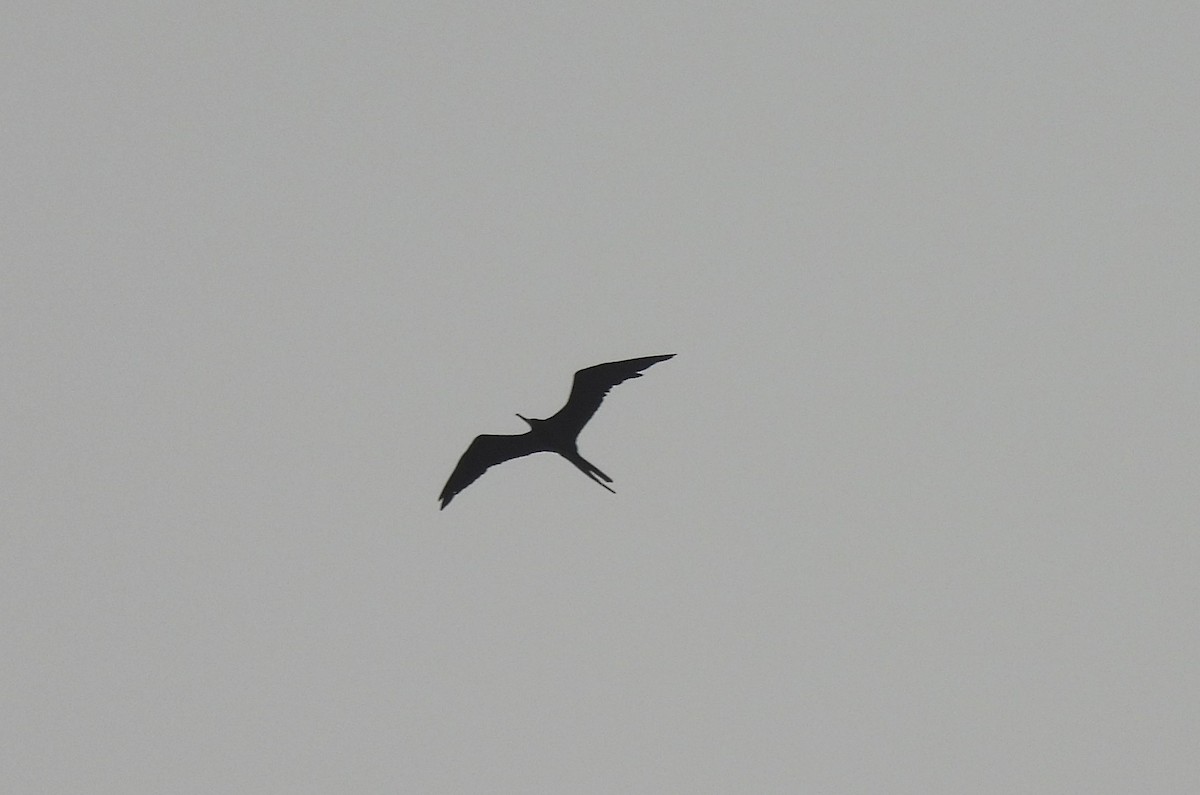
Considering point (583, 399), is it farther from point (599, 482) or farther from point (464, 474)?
point (464, 474)

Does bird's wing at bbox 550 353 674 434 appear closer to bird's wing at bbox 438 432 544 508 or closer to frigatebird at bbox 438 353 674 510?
frigatebird at bbox 438 353 674 510

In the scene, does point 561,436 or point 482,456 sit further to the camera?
point 482,456

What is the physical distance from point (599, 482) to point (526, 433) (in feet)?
5.66

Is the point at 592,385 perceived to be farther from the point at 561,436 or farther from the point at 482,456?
the point at 482,456

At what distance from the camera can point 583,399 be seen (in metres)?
19.4

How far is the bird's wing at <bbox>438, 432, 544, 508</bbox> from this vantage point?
67.2 ft

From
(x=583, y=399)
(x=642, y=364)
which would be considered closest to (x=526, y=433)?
(x=583, y=399)

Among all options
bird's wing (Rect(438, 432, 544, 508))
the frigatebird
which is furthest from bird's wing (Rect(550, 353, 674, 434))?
bird's wing (Rect(438, 432, 544, 508))

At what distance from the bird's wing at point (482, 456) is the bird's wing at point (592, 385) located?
102 centimetres

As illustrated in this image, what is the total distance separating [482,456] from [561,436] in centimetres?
186

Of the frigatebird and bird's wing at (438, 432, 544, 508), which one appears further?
bird's wing at (438, 432, 544, 508)

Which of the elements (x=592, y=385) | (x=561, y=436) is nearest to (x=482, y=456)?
(x=561, y=436)

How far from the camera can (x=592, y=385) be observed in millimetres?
19312

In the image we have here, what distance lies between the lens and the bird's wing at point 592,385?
1900 cm
